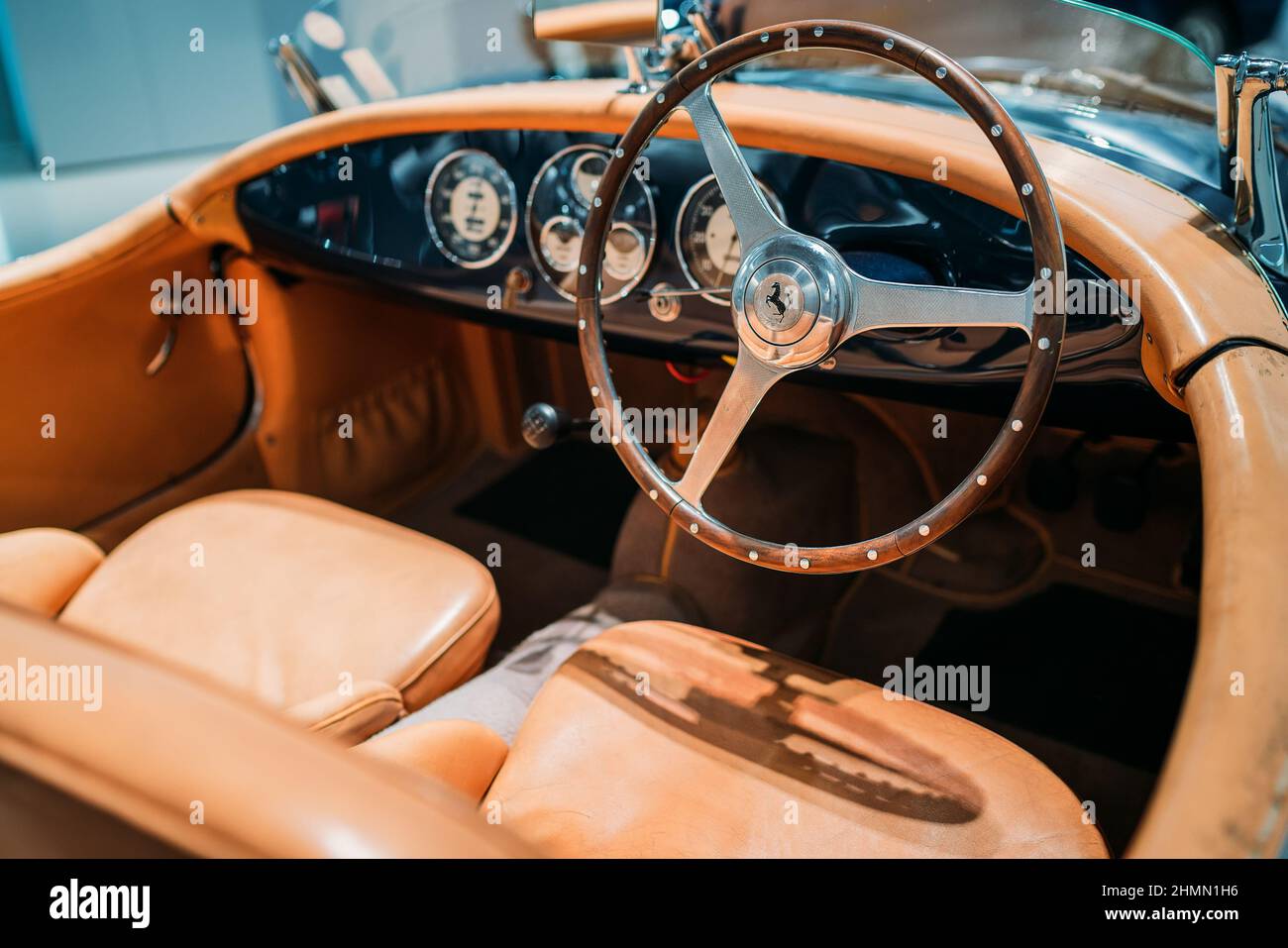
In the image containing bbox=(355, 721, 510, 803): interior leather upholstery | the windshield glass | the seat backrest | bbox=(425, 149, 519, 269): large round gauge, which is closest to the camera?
the seat backrest

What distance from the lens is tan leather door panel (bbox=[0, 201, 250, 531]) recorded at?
1.51 meters

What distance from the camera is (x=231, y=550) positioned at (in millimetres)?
1280

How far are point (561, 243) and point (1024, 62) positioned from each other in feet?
2.33

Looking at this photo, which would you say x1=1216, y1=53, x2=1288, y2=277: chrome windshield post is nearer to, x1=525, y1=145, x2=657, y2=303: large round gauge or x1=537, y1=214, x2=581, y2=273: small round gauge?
x1=525, y1=145, x2=657, y2=303: large round gauge

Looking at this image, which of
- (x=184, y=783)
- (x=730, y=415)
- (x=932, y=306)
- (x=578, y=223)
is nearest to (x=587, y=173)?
(x=578, y=223)

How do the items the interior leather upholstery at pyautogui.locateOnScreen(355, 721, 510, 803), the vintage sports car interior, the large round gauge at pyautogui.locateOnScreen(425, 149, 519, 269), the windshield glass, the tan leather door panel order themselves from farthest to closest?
the tan leather door panel, the large round gauge at pyautogui.locateOnScreen(425, 149, 519, 269), the windshield glass, the interior leather upholstery at pyautogui.locateOnScreen(355, 721, 510, 803), the vintage sports car interior

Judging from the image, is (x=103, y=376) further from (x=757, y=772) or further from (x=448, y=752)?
(x=757, y=772)

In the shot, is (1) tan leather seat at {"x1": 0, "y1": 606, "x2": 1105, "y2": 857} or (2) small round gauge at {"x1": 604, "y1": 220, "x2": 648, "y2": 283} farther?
(2) small round gauge at {"x1": 604, "y1": 220, "x2": 648, "y2": 283}

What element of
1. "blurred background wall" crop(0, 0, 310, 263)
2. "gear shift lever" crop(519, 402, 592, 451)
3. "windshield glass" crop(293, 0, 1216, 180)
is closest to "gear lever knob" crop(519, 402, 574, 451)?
"gear shift lever" crop(519, 402, 592, 451)

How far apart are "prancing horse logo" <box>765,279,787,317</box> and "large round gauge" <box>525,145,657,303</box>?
1.28ft

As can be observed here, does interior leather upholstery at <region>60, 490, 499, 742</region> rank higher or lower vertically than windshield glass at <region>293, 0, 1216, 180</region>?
lower

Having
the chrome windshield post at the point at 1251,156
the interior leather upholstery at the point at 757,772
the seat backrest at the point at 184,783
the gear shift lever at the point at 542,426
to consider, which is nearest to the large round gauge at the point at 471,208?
the gear shift lever at the point at 542,426

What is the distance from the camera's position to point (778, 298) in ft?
2.97
